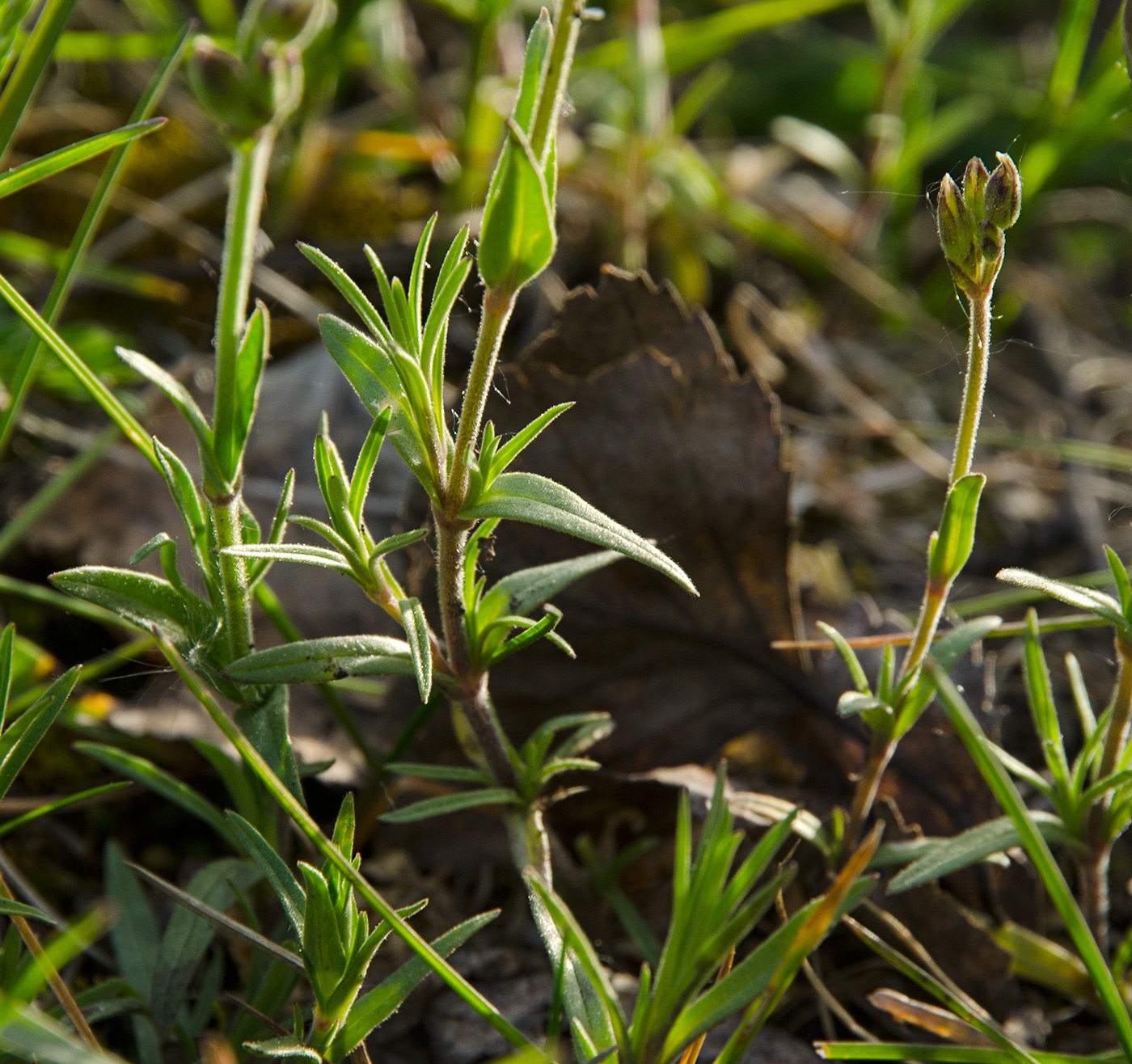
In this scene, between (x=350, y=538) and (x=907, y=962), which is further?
(x=907, y=962)

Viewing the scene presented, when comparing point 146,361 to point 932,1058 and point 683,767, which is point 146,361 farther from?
point 932,1058

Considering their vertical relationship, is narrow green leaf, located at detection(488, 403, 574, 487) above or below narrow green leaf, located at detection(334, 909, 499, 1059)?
above

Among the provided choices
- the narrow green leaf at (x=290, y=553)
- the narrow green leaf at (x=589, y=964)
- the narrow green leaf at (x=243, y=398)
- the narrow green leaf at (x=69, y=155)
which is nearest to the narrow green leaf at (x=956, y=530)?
the narrow green leaf at (x=589, y=964)

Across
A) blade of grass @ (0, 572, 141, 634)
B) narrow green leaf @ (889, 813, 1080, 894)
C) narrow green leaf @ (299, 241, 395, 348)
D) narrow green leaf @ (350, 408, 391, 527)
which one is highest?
narrow green leaf @ (299, 241, 395, 348)

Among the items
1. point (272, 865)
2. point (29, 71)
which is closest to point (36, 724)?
point (272, 865)

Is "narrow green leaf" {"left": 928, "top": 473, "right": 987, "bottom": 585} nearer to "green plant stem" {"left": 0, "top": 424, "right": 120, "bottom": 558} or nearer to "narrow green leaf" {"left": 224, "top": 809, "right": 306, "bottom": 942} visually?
"narrow green leaf" {"left": 224, "top": 809, "right": 306, "bottom": 942}

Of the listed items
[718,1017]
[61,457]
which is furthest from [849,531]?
[61,457]

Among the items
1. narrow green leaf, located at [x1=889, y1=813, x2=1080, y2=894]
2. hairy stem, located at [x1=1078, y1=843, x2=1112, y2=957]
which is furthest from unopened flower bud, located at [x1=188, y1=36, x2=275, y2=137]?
hairy stem, located at [x1=1078, y1=843, x2=1112, y2=957]
